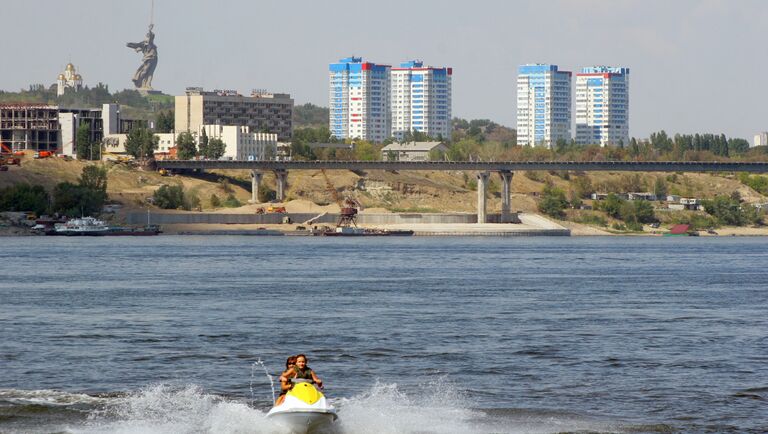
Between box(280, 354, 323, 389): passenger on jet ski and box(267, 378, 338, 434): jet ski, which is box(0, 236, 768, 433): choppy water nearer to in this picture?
box(267, 378, 338, 434): jet ski

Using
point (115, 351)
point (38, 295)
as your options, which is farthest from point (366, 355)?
point (38, 295)

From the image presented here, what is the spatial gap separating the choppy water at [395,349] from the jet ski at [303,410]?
1611mm

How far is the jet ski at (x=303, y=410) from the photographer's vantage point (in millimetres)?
41344

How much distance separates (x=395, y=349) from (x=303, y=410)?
21.0 meters

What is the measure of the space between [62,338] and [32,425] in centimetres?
2045

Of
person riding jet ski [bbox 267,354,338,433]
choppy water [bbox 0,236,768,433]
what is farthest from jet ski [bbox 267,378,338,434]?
choppy water [bbox 0,236,768,433]

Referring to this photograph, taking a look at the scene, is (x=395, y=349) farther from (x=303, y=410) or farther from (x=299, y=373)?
(x=303, y=410)

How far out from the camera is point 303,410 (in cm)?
4125

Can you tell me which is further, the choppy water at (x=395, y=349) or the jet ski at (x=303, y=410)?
the choppy water at (x=395, y=349)

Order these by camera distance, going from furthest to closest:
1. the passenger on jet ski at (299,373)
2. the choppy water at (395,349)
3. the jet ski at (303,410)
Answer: the choppy water at (395,349), the passenger on jet ski at (299,373), the jet ski at (303,410)

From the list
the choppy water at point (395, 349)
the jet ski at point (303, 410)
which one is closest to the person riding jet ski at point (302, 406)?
the jet ski at point (303, 410)

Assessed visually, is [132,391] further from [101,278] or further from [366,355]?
[101,278]

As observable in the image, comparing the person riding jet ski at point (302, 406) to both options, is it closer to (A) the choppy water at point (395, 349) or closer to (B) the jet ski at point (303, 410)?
(B) the jet ski at point (303, 410)

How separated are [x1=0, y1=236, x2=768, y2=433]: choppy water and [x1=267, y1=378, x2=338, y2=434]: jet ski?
161 centimetres
